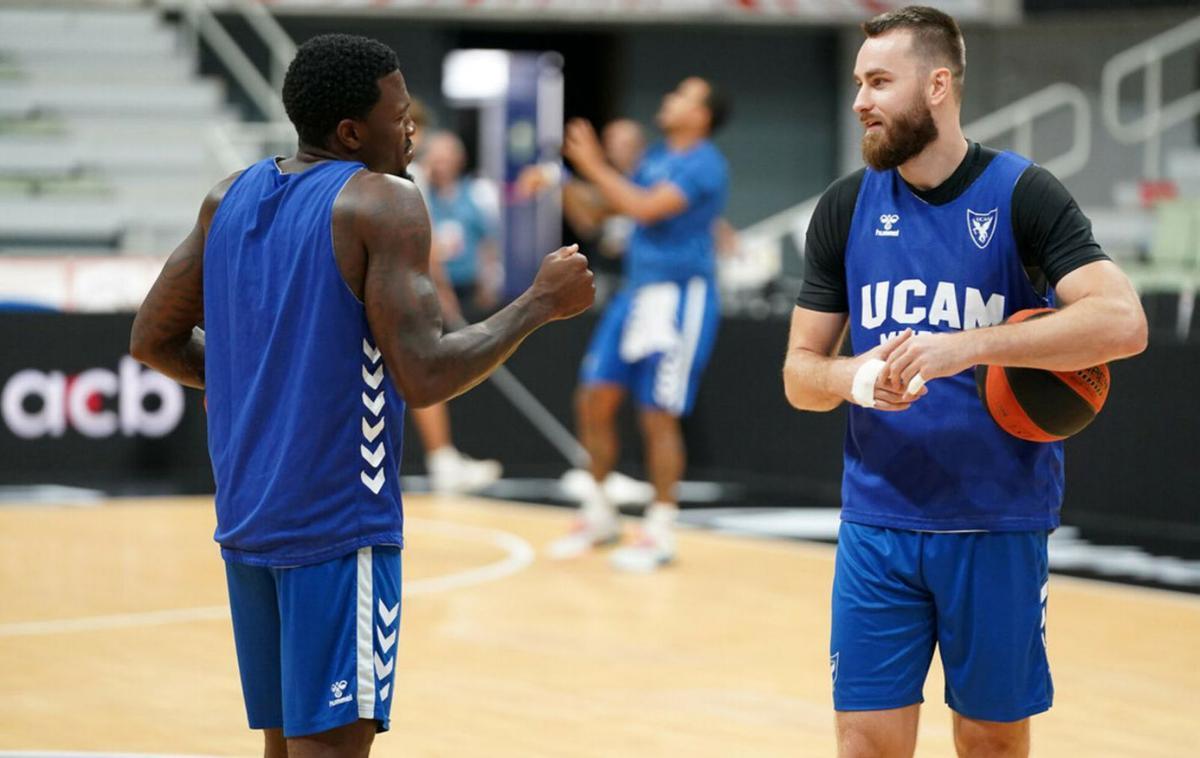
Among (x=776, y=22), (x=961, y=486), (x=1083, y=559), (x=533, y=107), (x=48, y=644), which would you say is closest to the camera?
(x=961, y=486)

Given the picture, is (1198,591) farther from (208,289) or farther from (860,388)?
(208,289)

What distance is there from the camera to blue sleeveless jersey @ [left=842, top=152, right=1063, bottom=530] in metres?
3.72

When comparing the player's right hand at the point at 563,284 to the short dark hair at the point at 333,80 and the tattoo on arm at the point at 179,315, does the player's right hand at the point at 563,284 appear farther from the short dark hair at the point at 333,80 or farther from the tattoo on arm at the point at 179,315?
the tattoo on arm at the point at 179,315

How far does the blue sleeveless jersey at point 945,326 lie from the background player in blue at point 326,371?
72 centimetres

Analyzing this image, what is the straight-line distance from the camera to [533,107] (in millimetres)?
21500

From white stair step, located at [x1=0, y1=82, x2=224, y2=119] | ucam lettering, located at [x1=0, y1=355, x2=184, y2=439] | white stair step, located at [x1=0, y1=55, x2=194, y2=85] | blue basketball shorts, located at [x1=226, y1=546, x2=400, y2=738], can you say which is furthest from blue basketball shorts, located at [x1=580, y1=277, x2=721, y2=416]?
white stair step, located at [x1=0, y1=55, x2=194, y2=85]

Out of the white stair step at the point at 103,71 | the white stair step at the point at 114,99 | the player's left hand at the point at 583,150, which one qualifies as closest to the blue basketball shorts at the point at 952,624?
the player's left hand at the point at 583,150

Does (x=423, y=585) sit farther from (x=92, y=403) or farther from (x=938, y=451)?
(x=938, y=451)

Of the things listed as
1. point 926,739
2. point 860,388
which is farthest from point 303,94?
point 926,739

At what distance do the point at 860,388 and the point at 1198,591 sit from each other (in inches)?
209

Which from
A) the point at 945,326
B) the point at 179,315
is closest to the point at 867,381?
the point at 945,326

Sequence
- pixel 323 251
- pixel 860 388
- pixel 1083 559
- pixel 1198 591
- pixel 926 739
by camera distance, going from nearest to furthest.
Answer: pixel 323 251 → pixel 860 388 → pixel 926 739 → pixel 1198 591 → pixel 1083 559

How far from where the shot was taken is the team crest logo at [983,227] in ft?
12.2

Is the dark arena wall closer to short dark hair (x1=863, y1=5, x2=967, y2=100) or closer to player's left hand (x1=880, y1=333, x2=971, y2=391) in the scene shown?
short dark hair (x1=863, y1=5, x2=967, y2=100)
